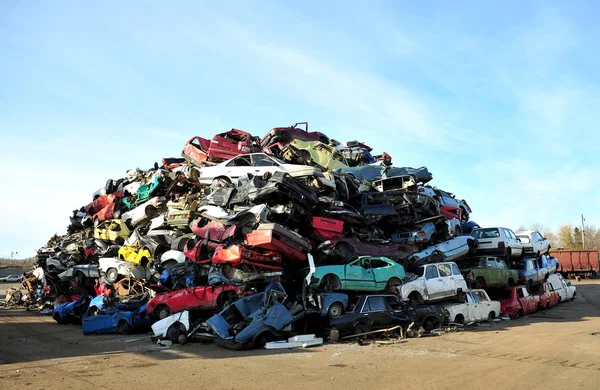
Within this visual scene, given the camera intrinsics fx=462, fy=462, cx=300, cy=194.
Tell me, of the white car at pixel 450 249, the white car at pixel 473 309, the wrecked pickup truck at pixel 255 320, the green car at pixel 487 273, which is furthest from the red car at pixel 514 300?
the wrecked pickup truck at pixel 255 320

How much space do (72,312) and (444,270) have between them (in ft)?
43.9

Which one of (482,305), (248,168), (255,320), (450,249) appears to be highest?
(248,168)

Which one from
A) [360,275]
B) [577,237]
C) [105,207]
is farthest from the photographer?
[577,237]

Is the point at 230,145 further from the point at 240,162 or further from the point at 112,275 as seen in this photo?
the point at 112,275

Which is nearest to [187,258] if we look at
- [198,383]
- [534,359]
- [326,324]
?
[326,324]

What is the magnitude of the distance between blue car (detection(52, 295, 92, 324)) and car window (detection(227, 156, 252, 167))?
739 cm

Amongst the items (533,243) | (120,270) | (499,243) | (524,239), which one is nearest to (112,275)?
(120,270)

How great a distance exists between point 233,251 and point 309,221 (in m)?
3.04

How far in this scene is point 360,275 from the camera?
45.3 ft

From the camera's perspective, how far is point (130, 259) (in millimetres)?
18453

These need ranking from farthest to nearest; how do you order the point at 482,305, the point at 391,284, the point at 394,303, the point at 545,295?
1. the point at 545,295
2. the point at 482,305
3. the point at 391,284
4. the point at 394,303

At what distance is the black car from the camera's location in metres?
12.1

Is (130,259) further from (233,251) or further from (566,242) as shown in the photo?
(566,242)

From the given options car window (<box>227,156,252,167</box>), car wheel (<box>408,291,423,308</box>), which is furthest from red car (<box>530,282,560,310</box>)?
car window (<box>227,156,252,167</box>)
